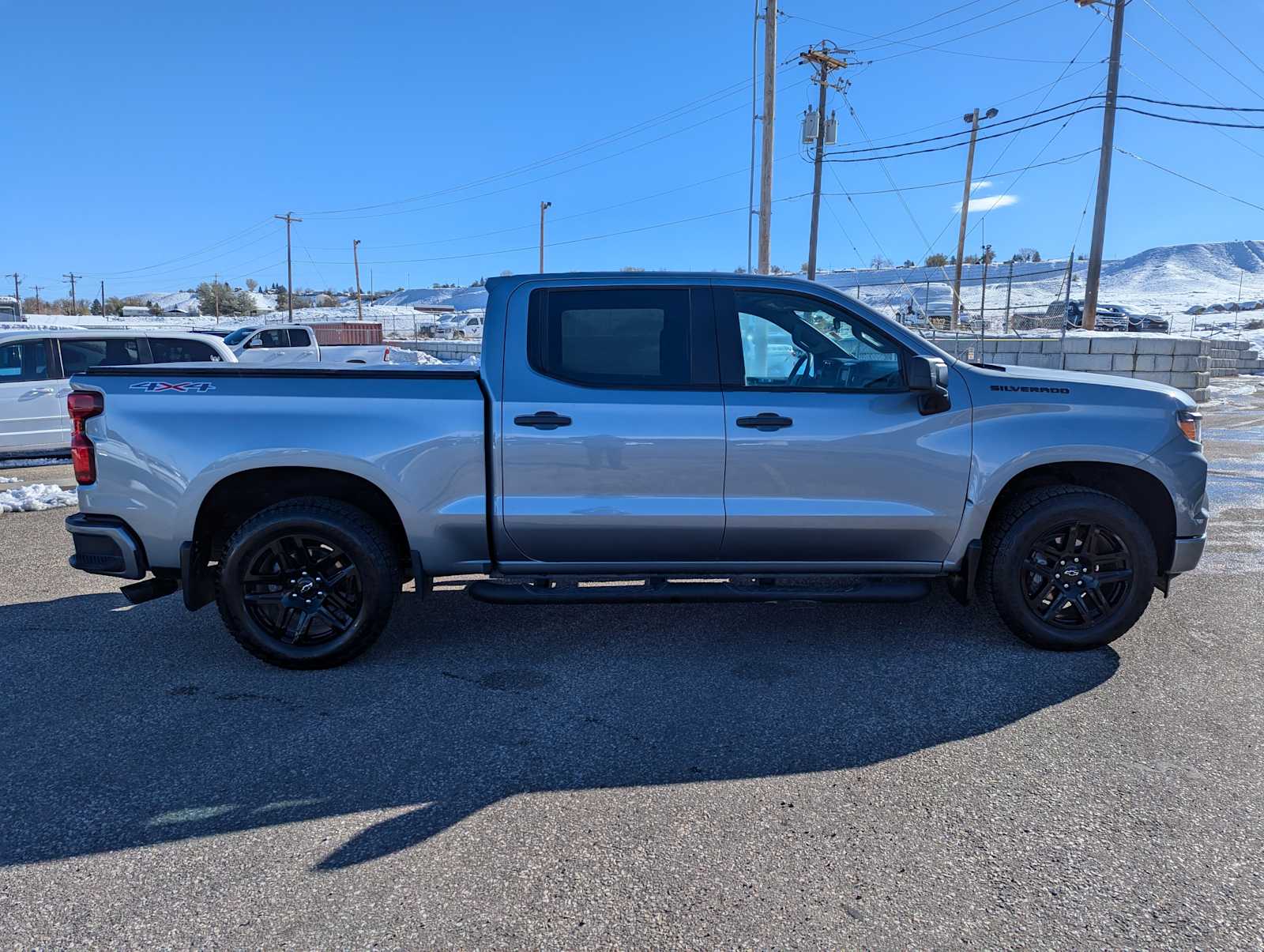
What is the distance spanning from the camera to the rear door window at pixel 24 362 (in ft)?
33.6

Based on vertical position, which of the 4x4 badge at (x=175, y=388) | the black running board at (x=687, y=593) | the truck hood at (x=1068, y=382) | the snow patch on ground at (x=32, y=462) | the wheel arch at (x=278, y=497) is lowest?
the snow patch on ground at (x=32, y=462)

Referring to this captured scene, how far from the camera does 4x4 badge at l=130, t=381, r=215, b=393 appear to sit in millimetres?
4105

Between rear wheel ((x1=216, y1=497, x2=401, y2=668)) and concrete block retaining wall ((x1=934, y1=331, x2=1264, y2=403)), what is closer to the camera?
rear wheel ((x1=216, y1=497, x2=401, y2=668))

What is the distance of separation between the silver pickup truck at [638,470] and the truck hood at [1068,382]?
0.02 metres

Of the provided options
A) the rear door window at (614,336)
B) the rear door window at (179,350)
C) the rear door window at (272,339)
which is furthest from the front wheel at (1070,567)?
the rear door window at (272,339)

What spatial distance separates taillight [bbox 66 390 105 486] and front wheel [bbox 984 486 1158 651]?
4.50 meters

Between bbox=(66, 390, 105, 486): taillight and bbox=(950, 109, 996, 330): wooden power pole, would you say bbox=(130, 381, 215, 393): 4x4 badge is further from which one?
bbox=(950, 109, 996, 330): wooden power pole

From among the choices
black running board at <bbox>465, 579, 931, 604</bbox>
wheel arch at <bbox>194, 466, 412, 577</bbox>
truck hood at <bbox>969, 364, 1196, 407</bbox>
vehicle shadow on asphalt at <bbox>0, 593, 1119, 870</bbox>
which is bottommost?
vehicle shadow on asphalt at <bbox>0, 593, 1119, 870</bbox>

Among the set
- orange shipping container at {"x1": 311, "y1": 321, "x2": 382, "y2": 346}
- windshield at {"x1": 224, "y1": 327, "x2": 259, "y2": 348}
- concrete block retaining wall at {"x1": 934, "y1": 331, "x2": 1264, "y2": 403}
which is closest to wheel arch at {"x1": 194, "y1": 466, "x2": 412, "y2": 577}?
concrete block retaining wall at {"x1": 934, "y1": 331, "x2": 1264, "y2": 403}

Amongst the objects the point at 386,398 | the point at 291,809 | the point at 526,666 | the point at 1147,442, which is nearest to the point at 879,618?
the point at 1147,442

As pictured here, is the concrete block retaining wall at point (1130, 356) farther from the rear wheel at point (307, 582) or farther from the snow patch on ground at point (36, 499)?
the rear wheel at point (307, 582)

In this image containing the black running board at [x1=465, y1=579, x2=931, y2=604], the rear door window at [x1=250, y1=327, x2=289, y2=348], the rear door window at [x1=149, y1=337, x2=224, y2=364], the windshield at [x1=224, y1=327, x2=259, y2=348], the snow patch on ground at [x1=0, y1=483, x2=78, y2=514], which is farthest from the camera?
the windshield at [x1=224, y1=327, x2=259, y2=348]

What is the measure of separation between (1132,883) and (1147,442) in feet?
8.00

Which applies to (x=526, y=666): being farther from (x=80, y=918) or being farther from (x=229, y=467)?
(x=80, y=918)
